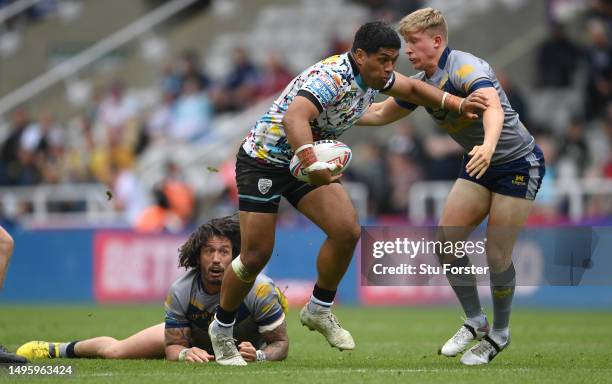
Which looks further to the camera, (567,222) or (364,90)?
(567,222)

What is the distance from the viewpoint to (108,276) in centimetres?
1950

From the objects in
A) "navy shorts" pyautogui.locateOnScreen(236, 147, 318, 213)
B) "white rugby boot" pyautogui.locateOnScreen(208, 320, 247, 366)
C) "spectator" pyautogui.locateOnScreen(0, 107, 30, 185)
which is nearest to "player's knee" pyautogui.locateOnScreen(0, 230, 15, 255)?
"white rugby boot" pyautogui.locateOnScreen(208, 320, 247, 366)

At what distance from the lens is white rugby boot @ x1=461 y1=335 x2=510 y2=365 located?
9.40 meters

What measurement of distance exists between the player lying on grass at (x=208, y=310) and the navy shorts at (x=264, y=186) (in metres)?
0.62

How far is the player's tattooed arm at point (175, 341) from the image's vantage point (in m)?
9.45

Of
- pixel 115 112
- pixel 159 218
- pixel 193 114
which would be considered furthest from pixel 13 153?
pixel 159 218

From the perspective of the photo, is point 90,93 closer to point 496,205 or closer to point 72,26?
point 72,26

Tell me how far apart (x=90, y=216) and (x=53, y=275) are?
1.82 meters

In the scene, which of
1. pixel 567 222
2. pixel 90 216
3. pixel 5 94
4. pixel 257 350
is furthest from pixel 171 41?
pixel 257 350

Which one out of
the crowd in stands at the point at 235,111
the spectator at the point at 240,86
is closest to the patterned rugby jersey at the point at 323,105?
the crowd in stands at the point at 235,111

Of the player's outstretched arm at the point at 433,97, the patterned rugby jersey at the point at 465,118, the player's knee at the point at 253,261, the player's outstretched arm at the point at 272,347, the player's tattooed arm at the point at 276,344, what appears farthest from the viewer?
the player's tattooed arm at the point at 276,344

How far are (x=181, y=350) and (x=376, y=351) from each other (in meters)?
2.21

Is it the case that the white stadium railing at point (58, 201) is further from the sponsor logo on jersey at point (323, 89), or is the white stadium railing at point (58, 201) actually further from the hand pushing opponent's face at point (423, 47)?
the sponsor logo on jersey at point (323, 89)

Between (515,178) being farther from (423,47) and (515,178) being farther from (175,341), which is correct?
(175,341)
